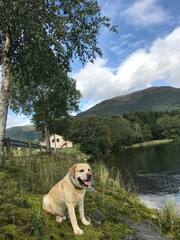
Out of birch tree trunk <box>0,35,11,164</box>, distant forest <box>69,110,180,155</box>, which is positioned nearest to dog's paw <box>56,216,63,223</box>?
birch tree trunk <box>0,35,11,164</box>

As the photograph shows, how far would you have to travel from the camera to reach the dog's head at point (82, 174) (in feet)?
18.8

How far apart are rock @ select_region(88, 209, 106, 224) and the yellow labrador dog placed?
584 mm

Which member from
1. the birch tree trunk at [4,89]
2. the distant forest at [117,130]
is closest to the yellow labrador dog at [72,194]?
the birch tree trunk at [4,89]

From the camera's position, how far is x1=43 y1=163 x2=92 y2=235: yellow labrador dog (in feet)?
19.0

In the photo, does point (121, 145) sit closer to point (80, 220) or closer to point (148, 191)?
point (148, 191)

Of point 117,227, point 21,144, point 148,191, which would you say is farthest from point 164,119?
point 117,227

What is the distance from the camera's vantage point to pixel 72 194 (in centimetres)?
587

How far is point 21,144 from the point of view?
19.2 m

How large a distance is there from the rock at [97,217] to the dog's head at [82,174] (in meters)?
1.47

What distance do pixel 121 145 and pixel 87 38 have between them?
12731cm

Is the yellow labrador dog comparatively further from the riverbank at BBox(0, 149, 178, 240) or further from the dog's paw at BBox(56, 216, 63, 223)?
the riverbank at BBox(0, 149, 178, 240)

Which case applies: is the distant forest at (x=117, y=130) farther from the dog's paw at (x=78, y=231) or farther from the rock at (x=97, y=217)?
the dog's paw at (x=78, y=231)

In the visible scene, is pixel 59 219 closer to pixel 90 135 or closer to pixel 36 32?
pixel 36 32

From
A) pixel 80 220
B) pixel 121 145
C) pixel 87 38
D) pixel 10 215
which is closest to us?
pixel 10 215
